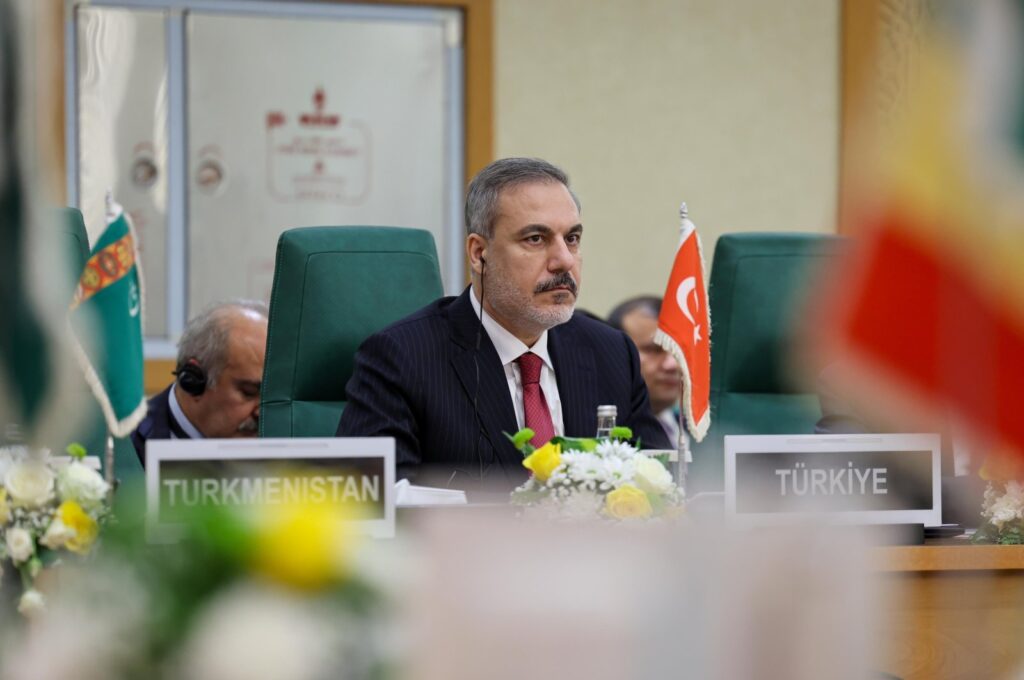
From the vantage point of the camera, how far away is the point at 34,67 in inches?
16.0

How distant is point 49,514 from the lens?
1264mm

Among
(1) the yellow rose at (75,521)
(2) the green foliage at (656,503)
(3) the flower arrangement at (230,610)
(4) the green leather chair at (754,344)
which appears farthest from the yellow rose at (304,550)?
(4) the green leather chair at (754,344)

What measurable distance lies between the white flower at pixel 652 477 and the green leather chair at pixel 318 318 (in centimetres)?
110

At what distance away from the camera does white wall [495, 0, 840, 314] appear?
15.1 ft

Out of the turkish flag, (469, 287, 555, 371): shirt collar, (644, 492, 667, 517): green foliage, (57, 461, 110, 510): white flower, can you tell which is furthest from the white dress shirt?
(57, 461, 110, 510): white flower

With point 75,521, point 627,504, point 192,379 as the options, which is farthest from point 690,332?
point 75,521

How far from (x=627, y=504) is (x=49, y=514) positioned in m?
0.56

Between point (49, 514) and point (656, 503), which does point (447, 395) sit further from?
point (49, 514)

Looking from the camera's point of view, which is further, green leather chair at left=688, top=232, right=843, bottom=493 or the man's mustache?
green leather chair at left=688, top=232, right=843, bottom=493

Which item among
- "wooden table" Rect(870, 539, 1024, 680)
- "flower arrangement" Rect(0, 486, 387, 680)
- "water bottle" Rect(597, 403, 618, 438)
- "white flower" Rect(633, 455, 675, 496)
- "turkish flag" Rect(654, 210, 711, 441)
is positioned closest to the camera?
"flower arrangement" Rect(0, 486, 387, 680)

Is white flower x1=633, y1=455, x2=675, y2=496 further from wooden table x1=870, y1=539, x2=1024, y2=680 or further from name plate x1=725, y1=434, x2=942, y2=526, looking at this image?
wooden table x1=870, y1=539, x2=1024, y2=680

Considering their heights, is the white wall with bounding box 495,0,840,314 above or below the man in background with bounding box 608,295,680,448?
above

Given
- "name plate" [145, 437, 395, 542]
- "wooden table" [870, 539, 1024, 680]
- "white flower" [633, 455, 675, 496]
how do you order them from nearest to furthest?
"wooden table" [870, 539, 1024, 680], "name plate" [145, 437, 395, 542], "white flower" [633, 455, 675, 496]

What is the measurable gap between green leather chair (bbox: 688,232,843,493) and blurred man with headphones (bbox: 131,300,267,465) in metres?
0.99
